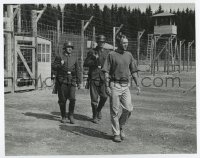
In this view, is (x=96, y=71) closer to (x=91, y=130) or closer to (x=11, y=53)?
(x=91, y=130)

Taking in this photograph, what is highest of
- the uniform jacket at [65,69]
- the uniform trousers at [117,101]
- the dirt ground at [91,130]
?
the uniform jacket at [65,69]

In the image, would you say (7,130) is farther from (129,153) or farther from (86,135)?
(129,153)

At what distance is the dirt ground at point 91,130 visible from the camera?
19.6 ft

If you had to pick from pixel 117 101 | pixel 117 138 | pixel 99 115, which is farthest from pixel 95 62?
pixel 117 138

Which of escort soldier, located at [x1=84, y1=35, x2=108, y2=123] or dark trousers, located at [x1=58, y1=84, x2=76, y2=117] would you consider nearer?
dark trousers, located at [x1=58, y1=84, x2=76, y2=117]

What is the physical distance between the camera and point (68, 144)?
20.3 ft

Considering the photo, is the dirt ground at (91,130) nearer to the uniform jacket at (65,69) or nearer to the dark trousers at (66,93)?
the dark trousers at (66,93)

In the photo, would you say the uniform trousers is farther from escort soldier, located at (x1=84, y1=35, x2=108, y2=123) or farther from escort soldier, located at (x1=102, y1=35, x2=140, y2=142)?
escort soldier, located at (x1=84, y1=35, x2=108, y2=123)

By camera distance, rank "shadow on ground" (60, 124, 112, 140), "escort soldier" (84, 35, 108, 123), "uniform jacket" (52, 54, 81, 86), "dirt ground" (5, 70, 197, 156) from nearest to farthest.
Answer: "dirt ground" (5, 70, 197, 156) → "shadow on ground" (60, 124, 112, 140) → "uniform jacket" (52, 54, 81, 86) → "escort soldier" (84, 35, 108, 123)

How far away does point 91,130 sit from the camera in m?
7.18

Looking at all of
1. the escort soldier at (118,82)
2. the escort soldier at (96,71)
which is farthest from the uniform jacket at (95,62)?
the escort soldier at (118,82)

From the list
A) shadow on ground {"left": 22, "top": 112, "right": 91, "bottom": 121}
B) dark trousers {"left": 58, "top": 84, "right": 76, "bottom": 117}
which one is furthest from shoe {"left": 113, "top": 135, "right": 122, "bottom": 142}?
shadow on ground {"left": 22, "top": 112, "right": 91, "bottom": 121}

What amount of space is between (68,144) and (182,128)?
2723 mm

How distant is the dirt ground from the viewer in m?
5.98
